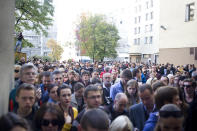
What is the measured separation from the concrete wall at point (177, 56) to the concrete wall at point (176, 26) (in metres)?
0.49

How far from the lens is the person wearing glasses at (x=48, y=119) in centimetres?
281

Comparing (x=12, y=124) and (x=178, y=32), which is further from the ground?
(x=178, y=32)

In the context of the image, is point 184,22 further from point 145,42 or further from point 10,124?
point 145,42

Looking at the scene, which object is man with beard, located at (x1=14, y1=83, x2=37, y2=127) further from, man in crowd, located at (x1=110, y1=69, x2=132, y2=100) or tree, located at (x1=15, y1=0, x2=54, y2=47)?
tree, located at (x1=15, y1=0, x2=54, y2=47)

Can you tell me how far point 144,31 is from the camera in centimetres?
4875

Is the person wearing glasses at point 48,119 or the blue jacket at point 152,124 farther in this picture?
the blue jacket at point 152,124

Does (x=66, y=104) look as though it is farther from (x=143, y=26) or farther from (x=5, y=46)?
(x=143, y=26)

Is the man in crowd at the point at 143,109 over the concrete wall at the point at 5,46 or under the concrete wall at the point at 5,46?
under

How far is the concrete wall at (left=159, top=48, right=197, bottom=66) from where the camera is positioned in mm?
21969

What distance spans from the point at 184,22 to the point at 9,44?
21985mm

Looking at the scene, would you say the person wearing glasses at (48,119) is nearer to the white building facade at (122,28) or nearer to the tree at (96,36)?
the tree at (96,36)

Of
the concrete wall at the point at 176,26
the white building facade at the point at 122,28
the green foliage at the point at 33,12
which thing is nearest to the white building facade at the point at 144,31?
the white building facade at the point at 122,28

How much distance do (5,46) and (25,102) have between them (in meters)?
0.96

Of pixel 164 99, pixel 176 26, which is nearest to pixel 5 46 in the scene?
pixel 164 99
